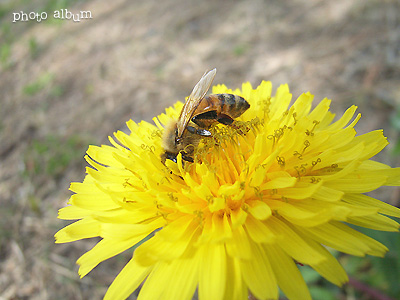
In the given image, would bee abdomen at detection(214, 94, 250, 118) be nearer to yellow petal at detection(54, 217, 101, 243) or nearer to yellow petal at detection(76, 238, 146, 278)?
yellow petal at detection(76, 238, 146, 278)

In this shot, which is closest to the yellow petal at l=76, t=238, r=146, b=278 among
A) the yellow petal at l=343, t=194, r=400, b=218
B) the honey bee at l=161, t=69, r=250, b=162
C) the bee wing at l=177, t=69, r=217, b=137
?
the honey bee at l=161, t=69, r=250, b=162

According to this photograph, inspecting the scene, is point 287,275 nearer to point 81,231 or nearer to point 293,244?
point 293,244

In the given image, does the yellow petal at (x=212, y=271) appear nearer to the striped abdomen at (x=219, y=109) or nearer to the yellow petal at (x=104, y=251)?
the yellow petal at (x=104, y=251)

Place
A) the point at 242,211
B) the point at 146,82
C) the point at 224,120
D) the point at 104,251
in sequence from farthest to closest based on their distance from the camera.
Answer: the point at 146,82 < the point at 224,120 < the point at 104,251 < the point at 242,211

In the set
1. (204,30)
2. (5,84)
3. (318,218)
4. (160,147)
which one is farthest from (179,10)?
(318,218)

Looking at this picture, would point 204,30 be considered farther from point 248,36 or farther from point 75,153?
point 75,153

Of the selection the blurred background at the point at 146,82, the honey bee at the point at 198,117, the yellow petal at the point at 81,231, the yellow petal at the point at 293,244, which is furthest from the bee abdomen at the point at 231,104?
the blurred background at the point at 146,82

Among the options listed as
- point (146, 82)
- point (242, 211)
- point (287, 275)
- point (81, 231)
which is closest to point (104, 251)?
point (81, 231)
